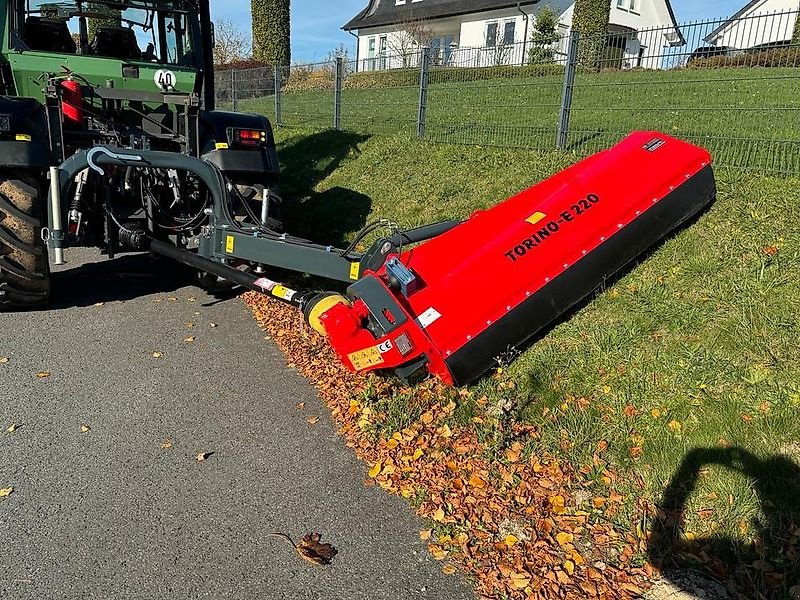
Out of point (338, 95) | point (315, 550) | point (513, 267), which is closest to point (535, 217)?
point (513, 267)

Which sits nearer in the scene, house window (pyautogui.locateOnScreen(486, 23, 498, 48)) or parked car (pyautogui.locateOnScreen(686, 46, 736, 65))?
parked car (pyautogui.locateOnScreen(686, 46, 736, 65))

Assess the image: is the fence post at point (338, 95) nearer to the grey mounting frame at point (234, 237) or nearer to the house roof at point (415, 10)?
the grey mounting frame at point (234, 237)

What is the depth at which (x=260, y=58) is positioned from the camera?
30.6m

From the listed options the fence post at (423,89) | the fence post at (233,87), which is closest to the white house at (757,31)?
the fence post at (423,89)

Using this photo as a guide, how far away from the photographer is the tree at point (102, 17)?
227 inches

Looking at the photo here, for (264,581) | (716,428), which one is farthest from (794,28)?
(264,581)

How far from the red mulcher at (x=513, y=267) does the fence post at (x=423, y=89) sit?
230 inches

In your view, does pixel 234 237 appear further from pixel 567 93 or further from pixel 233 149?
pixel 567 93

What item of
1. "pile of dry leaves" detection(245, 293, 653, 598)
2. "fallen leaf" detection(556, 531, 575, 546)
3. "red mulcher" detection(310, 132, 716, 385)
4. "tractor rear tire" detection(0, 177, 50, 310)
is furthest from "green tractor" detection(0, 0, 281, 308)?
"fallen leaf" detection(556, 531, 575, 546)

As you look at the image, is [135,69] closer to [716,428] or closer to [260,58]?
[716,428]

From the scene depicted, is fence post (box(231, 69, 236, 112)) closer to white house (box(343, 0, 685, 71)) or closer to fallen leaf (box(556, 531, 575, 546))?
white house (box(343, 0, 685, 71))

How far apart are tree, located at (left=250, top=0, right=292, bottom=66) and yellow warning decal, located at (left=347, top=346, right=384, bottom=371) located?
1149 inches

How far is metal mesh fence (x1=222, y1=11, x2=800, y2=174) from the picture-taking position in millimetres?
6504

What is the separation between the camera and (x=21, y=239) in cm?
490
